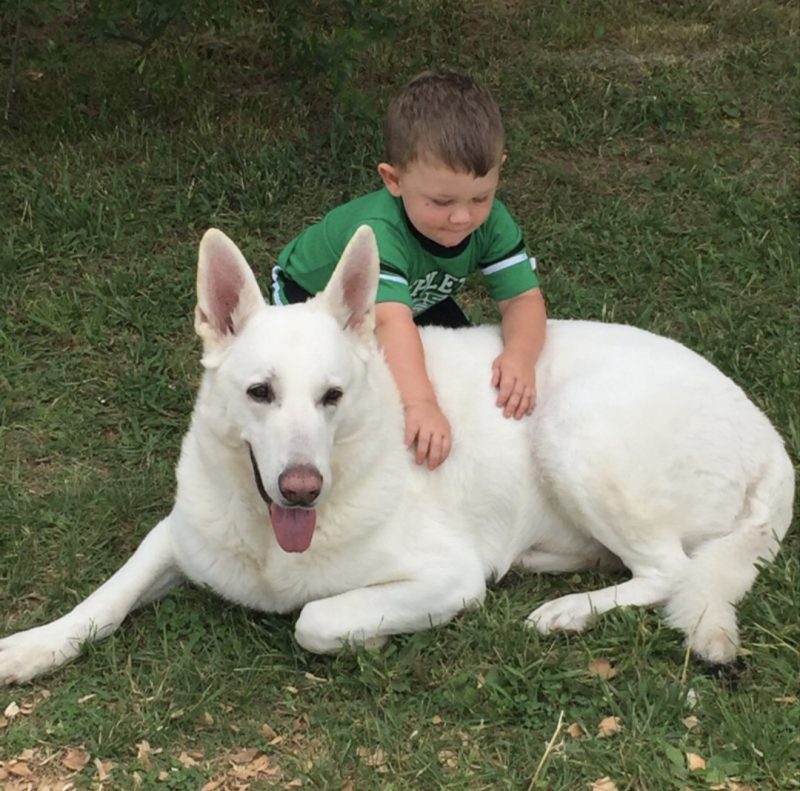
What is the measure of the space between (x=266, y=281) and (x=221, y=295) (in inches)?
95.6

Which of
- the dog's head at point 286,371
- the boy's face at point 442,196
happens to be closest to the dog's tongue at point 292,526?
the dog's head at point 286,371

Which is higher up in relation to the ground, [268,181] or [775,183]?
[268,181]

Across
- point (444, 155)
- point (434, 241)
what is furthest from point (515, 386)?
point (444, 155)

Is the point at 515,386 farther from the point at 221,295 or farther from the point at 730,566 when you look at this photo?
→ the point at 221,295

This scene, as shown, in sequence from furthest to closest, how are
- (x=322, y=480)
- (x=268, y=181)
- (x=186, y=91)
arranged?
(x=186, y=91), (x=268, y=181), (x=322, y=480)

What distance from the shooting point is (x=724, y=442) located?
3.63 metres

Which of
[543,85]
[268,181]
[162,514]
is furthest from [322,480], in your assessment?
[543,85]

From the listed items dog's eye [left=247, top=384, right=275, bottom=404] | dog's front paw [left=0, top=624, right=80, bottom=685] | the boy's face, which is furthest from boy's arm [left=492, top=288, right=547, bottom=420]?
dog's front paw [left=0, top=624, right=80, bottom=685]

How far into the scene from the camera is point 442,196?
12.7ft

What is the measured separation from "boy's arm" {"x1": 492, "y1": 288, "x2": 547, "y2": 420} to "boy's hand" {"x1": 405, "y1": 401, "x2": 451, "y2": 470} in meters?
0.30

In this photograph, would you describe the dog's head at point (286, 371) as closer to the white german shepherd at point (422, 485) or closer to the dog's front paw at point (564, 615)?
the white german shepherd at point (422, 485)

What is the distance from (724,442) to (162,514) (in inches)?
83.2

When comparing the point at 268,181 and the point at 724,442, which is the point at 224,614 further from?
the point at 268,181

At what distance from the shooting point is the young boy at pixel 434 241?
368cm
